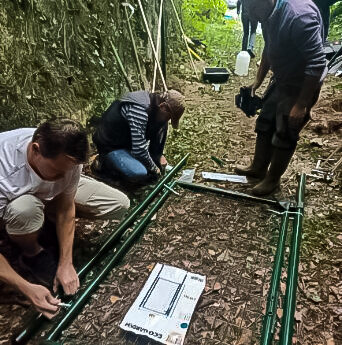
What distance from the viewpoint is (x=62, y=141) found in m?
1.52

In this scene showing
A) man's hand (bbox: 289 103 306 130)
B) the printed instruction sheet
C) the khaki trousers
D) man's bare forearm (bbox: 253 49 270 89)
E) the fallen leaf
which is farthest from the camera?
man's bare forearm (bbox: 253 49 270 89)

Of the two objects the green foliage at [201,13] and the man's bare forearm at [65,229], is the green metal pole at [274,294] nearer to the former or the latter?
the man's bare forearm at [65,229]

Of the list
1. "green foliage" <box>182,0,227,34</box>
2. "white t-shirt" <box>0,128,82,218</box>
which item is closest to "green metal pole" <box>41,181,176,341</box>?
"white t-shirt" <box>0,128,82,218</box>

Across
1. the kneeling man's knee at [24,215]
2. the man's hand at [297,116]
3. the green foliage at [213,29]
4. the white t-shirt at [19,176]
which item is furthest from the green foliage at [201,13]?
the kneeling man's knee at [24,215]

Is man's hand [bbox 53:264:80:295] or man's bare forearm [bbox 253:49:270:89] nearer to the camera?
man's hand [bbox 53:264:80:295]

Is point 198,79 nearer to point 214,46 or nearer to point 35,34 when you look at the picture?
point 214,46

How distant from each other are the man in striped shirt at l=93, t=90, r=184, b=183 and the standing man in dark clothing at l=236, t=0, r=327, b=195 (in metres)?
0.69

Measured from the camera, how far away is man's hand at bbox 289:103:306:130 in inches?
91.6

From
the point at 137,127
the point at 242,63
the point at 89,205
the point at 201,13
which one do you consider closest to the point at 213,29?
the point at 201,13

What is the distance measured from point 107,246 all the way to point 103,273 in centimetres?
21

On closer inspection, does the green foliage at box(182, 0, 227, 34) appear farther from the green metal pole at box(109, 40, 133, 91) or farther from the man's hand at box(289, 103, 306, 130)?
the man's hand at box(289, 103, 306, 130)

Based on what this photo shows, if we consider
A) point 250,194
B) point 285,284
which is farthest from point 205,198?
point 285,284

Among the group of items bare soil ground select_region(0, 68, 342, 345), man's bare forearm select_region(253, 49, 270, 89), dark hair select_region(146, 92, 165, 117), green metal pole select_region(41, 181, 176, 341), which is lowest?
bare soil ground select_region(0, 68, 342, 345)

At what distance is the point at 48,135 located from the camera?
5.08 ft
